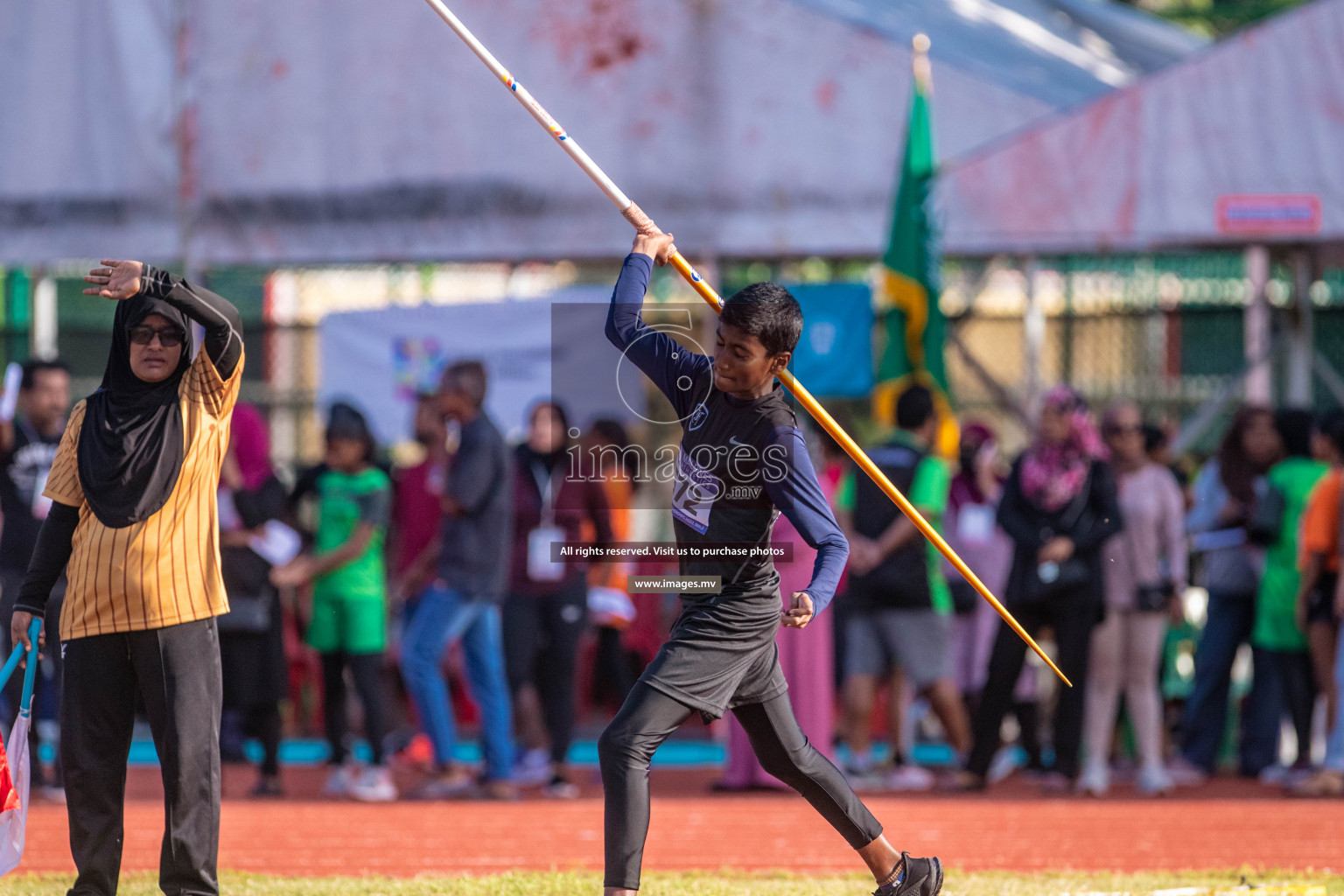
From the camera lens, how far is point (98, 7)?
11562mm

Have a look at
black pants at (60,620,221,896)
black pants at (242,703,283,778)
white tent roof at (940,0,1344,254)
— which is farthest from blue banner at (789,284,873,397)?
black pants at (60,620,221,896)

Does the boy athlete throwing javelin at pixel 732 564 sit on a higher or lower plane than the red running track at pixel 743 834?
higher

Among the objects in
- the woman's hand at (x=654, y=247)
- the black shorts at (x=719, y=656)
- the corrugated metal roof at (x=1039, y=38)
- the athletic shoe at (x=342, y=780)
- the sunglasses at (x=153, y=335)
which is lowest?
the athletic shoe at (x=342, y=780)

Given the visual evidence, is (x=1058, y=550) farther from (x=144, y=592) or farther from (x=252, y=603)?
(x=144, y=592)

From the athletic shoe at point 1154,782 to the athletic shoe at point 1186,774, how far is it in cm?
39

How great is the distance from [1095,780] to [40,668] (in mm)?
5353

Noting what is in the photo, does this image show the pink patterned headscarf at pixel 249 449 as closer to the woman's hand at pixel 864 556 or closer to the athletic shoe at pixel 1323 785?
the woman's hand at pixel 864 556

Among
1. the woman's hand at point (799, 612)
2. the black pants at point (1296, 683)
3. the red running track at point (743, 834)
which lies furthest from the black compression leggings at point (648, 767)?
the black pants at point (1296, 683)

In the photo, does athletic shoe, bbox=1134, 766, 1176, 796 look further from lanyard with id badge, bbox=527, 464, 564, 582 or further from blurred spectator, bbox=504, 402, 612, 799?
lanyard with id badge, bbox=527, 464, 564, 582

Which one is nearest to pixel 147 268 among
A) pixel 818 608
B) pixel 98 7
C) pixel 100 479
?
pixel 100 479

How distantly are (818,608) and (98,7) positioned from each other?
30.1ft

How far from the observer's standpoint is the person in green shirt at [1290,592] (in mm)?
8844

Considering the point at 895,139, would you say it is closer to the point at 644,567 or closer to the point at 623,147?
the point at 623,147

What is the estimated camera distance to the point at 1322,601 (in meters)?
8.70
